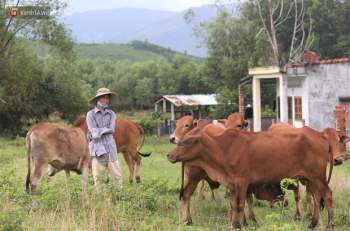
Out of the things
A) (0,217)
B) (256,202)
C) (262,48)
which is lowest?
(256,202)

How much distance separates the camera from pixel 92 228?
6.61 meters

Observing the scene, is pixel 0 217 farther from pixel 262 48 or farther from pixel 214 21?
pixel 214 21

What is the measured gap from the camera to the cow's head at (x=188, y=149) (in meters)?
8.00

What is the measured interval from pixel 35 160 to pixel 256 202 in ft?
12.4

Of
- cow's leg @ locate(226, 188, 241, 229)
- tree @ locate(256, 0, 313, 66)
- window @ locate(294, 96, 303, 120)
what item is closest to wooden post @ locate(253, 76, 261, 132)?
window @ locate(294, 96, 303, 120)

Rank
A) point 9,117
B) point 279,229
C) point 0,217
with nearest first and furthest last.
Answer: point 279,229, point 0,217, point 9,117

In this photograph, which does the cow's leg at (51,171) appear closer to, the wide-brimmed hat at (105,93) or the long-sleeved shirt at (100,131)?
the long-sleeved shirt at (100,131)

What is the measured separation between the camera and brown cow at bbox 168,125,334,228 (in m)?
7.88

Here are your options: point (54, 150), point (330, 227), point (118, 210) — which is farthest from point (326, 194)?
point (54, 150)

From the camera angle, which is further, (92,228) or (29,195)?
(29,195)

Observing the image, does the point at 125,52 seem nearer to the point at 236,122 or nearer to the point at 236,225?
the point at 236,122

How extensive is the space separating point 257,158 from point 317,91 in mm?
15023

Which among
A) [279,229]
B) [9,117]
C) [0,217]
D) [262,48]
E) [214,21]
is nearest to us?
[279,229]

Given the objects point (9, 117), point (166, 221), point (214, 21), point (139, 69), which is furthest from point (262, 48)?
point (166, 221)
